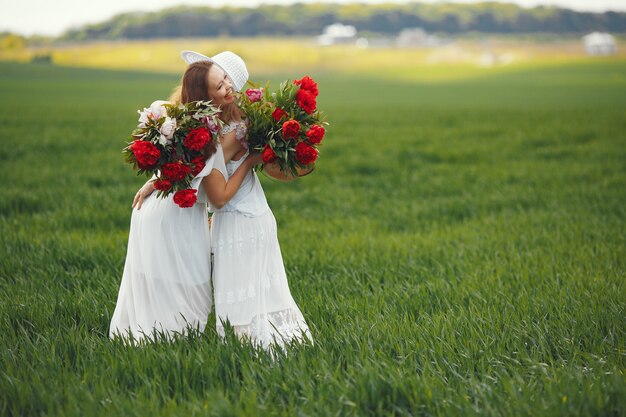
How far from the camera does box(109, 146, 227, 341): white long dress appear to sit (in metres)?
3.88

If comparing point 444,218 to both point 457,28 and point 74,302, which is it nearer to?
point 74,302

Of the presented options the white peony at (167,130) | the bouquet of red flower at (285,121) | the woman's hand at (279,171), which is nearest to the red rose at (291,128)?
the bouquet of red flower at (285,121)

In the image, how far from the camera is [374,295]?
4.86m

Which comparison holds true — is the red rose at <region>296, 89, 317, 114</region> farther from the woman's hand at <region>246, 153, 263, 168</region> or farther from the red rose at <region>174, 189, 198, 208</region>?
the red rose at <region>174, 189, 198, 208</region>

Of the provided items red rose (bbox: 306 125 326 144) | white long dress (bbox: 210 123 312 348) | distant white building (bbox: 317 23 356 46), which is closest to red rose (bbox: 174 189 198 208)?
white long dress (bbox: 210 123 312 348)

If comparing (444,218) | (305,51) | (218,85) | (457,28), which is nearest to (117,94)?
(444,218)

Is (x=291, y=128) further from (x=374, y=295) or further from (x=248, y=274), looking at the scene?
(x=374, y=295)

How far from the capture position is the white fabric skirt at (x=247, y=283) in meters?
3.88

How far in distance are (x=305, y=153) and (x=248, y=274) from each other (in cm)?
81

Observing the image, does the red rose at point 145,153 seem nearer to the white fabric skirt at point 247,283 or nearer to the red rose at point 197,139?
the red rose at point 197,139

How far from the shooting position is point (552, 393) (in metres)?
2.99

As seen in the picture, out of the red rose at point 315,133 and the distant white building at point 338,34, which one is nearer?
the red rose at point 315,133

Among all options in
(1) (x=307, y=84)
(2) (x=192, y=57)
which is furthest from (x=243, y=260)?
(2) (x=192, y=57)

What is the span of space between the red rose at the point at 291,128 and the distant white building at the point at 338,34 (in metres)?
132
